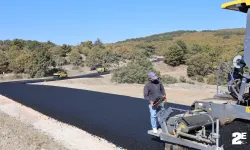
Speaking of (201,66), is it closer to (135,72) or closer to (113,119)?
(135,72)

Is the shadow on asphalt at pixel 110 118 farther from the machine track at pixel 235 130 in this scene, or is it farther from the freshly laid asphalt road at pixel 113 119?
the machine track at pixel 235 130

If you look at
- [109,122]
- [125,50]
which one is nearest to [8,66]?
[125,50]

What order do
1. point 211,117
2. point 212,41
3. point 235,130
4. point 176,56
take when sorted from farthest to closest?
point 212,41, point 176,56, point 235,130, point 211,117

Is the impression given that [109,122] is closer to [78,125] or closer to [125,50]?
[78,125]

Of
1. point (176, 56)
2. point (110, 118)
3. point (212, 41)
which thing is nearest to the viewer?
point (110, 118)

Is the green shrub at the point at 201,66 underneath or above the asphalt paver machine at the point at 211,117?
underneath

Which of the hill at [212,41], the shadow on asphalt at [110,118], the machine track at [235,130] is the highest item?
the hill at [212,41]

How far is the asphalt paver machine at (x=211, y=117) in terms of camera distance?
212 inches

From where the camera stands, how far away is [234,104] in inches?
219

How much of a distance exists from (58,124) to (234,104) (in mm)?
6643

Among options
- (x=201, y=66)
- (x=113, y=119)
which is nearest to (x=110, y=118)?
(x=113, y=119)

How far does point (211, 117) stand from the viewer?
5.64m

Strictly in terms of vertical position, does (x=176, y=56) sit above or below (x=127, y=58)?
above

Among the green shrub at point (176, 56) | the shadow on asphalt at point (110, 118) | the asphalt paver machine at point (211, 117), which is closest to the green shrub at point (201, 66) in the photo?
the green shrub at point (176, 56)
